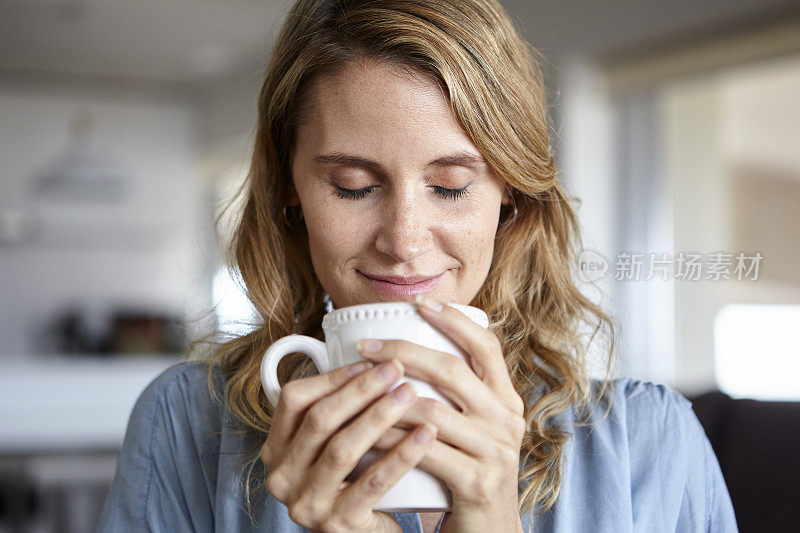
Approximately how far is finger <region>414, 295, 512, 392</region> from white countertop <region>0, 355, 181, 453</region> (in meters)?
3.38

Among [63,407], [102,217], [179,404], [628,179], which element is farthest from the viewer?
[102,217]

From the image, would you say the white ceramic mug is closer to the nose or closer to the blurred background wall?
the nose

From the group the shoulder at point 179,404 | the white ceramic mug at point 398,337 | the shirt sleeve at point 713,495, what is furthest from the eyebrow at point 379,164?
the shirt sleeve at point 713,495

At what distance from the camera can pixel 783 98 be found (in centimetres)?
370

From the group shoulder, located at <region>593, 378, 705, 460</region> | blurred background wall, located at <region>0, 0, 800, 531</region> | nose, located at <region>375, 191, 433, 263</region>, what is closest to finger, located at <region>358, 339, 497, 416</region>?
nose, located at <region>375, 191, 433, 263</region>

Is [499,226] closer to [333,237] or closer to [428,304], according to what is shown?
[333,237]

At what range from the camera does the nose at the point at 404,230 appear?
2.83 ft

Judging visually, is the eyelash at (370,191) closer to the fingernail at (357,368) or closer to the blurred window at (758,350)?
the fingernail at (357,368)

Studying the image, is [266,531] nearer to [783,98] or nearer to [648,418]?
[648,418]

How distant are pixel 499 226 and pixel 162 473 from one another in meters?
0.56

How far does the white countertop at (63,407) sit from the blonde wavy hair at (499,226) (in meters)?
2.88

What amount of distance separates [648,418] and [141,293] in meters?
6.02

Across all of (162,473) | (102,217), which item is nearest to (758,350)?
(162,473)

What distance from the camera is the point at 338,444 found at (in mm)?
667
